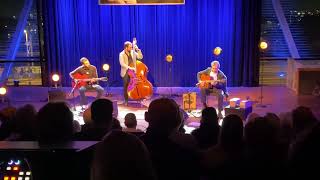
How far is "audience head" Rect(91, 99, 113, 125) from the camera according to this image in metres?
3.36

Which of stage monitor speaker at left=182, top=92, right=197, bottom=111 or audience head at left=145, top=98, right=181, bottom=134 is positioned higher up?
audience head at left=145, top=98, right=181, bottom=134

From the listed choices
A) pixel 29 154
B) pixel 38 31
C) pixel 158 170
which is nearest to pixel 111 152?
pixel 29 154

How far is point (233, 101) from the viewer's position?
827cm

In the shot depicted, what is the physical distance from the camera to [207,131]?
13.4 feet

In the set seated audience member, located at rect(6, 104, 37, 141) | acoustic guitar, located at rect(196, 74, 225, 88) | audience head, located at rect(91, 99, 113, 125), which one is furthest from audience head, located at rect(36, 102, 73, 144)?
acoustic guitar, located at rect(196, 74, 225, 88)

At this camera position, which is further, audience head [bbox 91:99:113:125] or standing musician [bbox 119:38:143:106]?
standing musician [bbox 119:38:143:106]

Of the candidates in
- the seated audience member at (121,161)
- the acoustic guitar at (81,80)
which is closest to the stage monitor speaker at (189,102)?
Answer: the acoustic guitar at (81,80)

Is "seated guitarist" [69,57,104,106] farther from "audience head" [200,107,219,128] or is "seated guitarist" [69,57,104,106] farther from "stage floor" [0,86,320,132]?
"audience head" [200,107,219,128]

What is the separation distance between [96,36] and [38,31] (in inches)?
69.1

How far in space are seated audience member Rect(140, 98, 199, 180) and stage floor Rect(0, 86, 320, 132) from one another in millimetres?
4633

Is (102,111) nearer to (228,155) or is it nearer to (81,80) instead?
(228,155)

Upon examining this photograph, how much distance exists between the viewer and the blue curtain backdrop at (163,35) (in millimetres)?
12172

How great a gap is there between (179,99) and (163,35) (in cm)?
261

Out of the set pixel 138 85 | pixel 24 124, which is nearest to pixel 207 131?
pixel 24 124
